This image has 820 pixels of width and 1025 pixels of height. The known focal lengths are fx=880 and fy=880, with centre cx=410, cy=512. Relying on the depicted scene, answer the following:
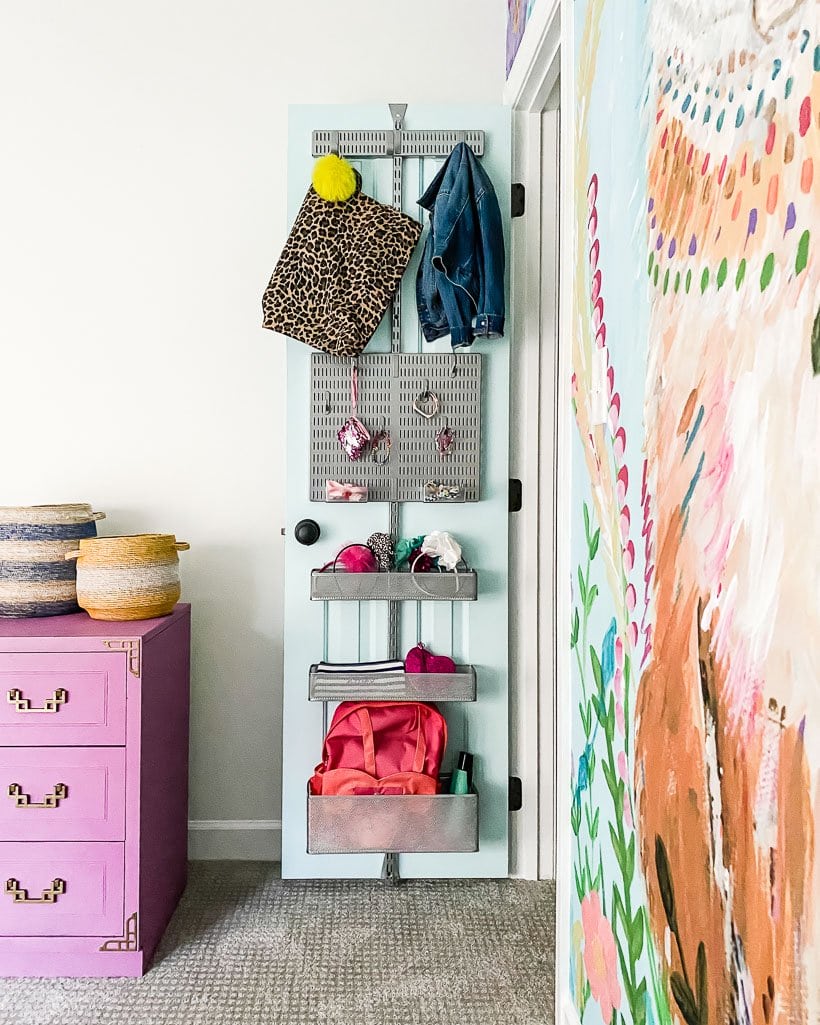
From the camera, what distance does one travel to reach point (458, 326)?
2252 millimetres

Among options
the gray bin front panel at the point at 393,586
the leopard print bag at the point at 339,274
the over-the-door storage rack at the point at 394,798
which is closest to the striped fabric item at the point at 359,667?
the over-the-door storage rack at the point at 394,798

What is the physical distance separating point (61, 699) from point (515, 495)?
1273 mm

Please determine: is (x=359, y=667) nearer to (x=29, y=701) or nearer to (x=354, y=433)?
(x=354, y=433)

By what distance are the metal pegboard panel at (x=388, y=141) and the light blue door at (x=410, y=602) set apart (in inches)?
1.0

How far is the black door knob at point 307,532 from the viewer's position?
237 centimetres

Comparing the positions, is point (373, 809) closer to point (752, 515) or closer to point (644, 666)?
point (644, 666)

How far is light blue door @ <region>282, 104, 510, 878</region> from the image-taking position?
7.79 ft

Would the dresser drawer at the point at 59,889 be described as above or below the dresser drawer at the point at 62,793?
below

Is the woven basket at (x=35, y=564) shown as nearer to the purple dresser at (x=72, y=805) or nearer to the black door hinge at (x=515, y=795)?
the purple dresser at (x=72, y=805)

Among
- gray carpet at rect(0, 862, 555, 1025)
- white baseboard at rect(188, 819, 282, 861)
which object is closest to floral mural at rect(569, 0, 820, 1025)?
gray carpet at rect(0, 862, 555, 1025)

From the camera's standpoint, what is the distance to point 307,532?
2373 millimetres

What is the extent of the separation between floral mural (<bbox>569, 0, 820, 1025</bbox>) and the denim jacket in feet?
2.41

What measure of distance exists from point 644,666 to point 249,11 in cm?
229

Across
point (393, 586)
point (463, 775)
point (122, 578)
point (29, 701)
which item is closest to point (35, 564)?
point (122, 578)
